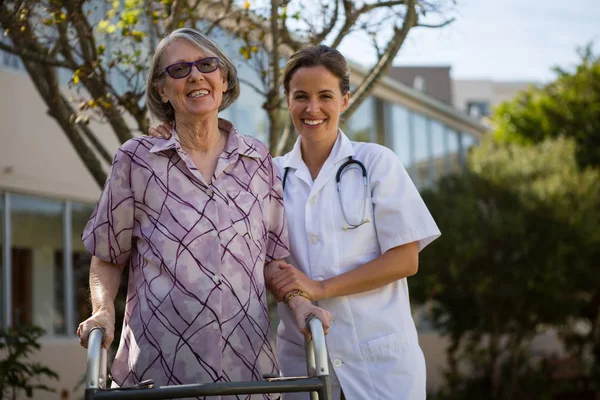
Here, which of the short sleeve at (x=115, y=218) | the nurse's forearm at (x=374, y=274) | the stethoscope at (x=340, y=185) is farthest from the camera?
the stethoscope at (x=340, y=185)

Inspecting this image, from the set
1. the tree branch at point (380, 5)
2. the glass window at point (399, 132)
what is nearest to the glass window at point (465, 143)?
the glass window at point (399, 132)

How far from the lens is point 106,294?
11.4ft

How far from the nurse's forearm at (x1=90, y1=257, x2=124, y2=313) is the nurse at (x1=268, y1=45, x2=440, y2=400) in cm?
64

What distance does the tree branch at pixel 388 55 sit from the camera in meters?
7.53

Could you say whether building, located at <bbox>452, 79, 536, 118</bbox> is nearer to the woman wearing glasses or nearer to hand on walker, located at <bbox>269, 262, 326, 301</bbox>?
the woman wearing glasses

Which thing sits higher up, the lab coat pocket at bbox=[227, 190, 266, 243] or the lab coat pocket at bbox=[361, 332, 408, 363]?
the lab coat pocket at bbox=[227, 190, 266, 243]

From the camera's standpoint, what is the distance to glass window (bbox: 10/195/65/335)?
13.1m

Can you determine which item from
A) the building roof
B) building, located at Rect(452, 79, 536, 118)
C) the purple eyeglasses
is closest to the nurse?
the purple eyeglasses

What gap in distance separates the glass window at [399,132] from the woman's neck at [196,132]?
20.7 meters

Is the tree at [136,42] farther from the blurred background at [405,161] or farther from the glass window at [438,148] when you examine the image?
the glass window at [438,148]

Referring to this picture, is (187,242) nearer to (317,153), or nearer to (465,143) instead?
(317,153)

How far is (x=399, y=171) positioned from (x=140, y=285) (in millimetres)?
1235

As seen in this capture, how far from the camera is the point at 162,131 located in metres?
3.72

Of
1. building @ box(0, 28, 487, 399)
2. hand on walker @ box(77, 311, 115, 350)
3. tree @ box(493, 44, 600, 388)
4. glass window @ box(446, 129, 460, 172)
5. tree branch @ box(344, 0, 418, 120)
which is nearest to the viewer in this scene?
hand on walker @ box(77, 311, 115, 350)
